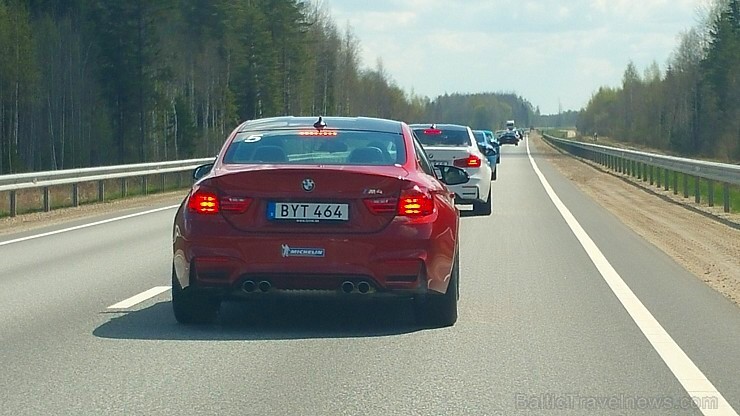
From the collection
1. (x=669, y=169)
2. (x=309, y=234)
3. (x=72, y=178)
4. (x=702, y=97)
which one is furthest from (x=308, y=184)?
(x=702, y=97)

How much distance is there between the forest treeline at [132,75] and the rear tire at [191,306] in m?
58.9

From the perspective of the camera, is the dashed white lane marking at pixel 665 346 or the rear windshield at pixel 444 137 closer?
the dashed white lane marking at pixel 665 346

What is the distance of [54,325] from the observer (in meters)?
9.20

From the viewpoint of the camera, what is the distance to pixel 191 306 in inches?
356

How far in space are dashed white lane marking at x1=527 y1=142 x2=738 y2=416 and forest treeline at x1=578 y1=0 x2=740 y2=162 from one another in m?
67.5

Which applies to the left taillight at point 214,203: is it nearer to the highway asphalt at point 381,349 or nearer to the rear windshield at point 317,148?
the rear windshield at point 317,148

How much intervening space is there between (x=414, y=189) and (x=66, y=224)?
1269cm

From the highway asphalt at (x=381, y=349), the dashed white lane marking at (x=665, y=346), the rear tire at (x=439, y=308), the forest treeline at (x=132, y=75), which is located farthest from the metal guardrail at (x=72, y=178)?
the forest treeline at (x=132, y=75)

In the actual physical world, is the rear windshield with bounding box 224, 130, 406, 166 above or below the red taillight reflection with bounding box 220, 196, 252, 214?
above

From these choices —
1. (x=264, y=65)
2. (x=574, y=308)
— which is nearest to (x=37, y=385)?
(x=574, y=308)

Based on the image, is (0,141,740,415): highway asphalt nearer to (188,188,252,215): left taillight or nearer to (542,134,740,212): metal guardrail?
(188,188,252,215): left taillight

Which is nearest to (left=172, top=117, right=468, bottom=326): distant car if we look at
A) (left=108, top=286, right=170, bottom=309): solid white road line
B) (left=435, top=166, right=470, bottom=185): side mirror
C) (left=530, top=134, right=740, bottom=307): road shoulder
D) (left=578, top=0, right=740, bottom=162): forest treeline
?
(left=108, top=286, right=170, bottom=309): solid white road line

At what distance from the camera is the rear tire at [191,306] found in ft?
29.4

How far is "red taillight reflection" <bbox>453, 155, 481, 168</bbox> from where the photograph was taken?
20797 mm
